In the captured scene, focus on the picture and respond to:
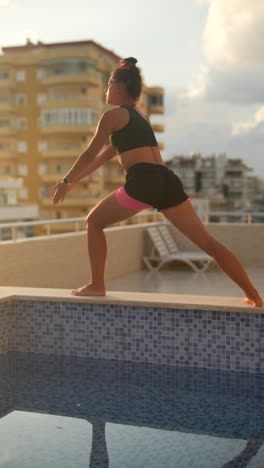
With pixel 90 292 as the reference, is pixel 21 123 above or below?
above

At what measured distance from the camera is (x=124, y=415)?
12.2 feet

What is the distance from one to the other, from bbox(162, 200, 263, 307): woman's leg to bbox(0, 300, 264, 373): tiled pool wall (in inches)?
6.7

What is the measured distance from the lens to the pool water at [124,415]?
3074mm

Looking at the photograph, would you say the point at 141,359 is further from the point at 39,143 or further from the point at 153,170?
the point at 39,143

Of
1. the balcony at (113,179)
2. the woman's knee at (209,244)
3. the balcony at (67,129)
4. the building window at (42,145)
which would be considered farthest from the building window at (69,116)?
the woman's knee at (209,244)

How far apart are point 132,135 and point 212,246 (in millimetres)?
925

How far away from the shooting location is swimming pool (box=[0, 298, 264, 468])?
316 centimetres

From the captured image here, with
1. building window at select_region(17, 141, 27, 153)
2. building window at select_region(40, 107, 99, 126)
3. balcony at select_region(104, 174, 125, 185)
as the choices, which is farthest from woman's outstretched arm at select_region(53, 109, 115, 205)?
building window at select_region(17, 141, 27, 153)

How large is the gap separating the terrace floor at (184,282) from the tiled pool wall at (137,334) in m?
3.22

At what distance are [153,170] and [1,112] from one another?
6654 centimetres

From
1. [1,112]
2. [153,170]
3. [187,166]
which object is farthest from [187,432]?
[187,166]

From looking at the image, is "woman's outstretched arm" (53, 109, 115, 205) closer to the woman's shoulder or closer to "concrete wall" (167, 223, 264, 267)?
the woman's shoulder

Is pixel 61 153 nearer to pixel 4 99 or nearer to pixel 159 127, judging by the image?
pixel 4 99

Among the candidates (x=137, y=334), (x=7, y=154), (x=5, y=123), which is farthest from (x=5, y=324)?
(x=5, y=123)
